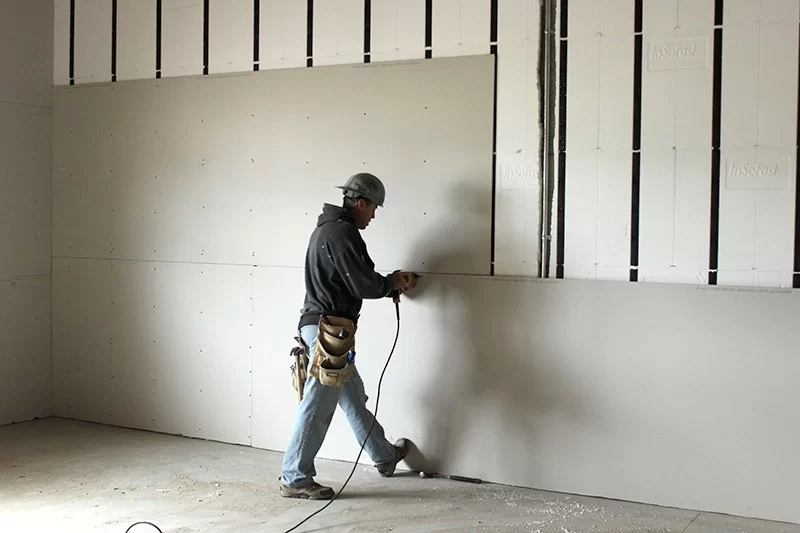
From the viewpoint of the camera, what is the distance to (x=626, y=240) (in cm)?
456

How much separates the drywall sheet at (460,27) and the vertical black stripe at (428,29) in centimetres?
1

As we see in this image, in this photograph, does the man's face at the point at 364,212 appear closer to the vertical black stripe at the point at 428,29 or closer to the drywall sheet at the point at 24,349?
the vertical black stripe at the point at 428,29

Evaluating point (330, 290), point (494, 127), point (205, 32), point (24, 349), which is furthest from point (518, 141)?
point (24, 349)

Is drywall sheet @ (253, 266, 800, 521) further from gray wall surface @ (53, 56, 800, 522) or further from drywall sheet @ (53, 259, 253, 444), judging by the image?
drywall sheet @ (53, 259, 253, 444)

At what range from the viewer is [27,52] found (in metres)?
6.24

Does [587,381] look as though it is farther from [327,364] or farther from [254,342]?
[254,342]

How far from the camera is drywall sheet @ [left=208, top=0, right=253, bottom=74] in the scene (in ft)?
18.5

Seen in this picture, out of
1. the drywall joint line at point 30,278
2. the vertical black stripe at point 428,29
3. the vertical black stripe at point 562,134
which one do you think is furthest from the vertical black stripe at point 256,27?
the drywall joint line at point 30,278

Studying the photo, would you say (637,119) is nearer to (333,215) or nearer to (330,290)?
(333,215)

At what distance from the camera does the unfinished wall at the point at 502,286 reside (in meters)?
4.34

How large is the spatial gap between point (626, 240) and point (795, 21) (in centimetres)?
128

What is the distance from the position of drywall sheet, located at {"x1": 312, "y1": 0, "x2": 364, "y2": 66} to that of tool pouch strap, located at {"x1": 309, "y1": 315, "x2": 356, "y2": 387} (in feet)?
5.46

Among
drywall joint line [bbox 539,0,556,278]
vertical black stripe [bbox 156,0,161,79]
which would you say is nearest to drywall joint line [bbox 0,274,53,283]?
vertical black stripe [bbox 156,0,161,79]

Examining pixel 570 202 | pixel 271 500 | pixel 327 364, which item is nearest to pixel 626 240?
pixel 570 202
